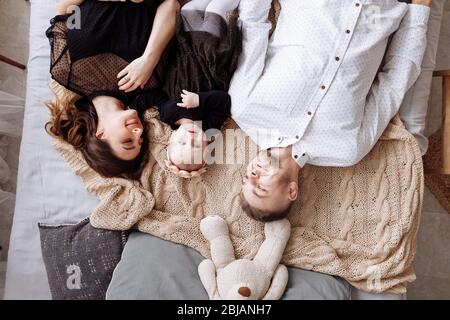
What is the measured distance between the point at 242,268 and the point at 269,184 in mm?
208

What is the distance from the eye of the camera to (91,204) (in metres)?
1.21

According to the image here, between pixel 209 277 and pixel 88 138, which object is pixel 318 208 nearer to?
pixel 209 277

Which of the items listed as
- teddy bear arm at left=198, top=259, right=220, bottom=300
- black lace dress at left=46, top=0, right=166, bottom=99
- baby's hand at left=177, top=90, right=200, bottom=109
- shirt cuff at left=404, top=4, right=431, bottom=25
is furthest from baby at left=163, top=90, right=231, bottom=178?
shirt cuff at left=404, top=4, right=431, bottom=25

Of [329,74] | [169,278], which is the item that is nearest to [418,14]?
[329,74]

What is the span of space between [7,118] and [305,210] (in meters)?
0.91

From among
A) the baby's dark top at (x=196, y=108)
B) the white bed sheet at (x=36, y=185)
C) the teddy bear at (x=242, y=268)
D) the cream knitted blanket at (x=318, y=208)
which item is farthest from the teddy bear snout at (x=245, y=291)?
the white bed sheet at (x=36, y=185)

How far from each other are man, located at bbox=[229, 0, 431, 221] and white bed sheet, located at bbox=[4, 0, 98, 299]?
20.3 inches

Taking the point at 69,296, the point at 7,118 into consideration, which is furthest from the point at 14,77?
the point at 69,296

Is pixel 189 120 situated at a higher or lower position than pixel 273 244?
higher

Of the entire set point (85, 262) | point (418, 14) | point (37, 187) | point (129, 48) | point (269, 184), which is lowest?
point (85, 262)

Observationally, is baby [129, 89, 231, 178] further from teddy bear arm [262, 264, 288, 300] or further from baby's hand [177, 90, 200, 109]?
teddy bear arm [262, 264, 288, 300]

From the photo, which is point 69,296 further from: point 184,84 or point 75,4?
point 75,4

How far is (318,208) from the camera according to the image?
3.84ft

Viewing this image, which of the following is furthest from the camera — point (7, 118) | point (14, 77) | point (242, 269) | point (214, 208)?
point (14, 77)
